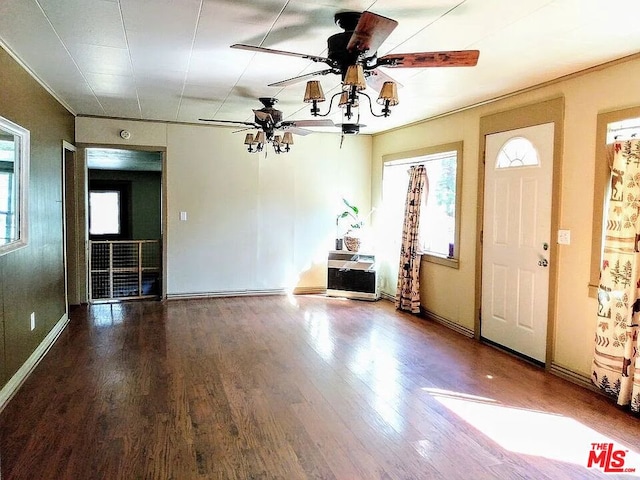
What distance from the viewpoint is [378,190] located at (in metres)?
7.12

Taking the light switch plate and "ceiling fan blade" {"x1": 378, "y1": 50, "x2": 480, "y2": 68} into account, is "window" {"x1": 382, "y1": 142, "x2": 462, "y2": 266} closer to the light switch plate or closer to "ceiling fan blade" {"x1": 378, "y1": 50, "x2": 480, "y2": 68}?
the light switch plate

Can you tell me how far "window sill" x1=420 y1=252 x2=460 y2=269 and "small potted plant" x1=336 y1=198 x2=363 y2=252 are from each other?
1.15 m

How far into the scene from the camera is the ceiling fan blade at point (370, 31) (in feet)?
6.93

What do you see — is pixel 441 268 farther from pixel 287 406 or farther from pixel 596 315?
pixel 287 406

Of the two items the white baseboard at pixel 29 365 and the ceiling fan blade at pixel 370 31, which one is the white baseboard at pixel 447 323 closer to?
the ceiling fan blade at pixel 370 31

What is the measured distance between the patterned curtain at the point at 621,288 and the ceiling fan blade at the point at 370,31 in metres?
2.03

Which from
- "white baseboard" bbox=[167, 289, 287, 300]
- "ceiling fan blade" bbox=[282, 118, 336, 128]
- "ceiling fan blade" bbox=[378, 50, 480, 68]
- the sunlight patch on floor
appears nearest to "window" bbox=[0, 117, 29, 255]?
"ceiling fan blade" bbox=[282, 118, 336, 128]

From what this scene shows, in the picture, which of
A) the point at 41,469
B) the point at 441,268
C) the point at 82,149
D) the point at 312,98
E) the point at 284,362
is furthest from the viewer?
the point at 82,149

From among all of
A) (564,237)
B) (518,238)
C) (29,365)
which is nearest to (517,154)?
(518,238)

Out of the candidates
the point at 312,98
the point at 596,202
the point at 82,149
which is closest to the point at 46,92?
the point at 82,149

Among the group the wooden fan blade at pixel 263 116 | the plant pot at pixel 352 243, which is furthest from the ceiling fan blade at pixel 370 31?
the plant pot at pixel 352 243

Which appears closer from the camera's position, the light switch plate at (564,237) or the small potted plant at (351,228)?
the light switch plate at (564,237)

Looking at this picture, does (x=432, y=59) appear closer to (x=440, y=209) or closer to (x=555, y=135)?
(x=555, y=135)

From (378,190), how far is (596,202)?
3813 millimetres
